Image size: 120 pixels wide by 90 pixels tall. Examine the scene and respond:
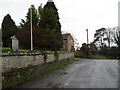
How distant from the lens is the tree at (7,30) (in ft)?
129

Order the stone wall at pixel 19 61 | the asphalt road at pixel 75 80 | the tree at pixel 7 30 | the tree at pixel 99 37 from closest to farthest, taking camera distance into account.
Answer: the asphalt road at pixel 75 80 < the stone wall at pixel 19 61 < the tree at pixel 7 30 < the tree at pixel 99 37

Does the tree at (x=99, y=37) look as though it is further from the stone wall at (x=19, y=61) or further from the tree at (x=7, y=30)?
the stone wall at (x=19, y=61)

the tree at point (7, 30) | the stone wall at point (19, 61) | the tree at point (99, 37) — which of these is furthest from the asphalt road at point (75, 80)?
the tree at point (99, 37)

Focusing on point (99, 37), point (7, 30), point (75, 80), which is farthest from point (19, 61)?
point (99, 37)

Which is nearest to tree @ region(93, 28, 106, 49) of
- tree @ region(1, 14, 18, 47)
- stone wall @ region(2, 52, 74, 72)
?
tree @ region(1, 14, 18, 47)

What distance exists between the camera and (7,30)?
42344 millimetres

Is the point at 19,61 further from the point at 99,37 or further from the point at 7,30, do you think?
the point at 99,37

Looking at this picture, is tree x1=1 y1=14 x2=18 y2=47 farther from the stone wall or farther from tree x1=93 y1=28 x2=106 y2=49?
tree x1=93 y1=28 x2=106 y2=49

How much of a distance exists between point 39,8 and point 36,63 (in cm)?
2221

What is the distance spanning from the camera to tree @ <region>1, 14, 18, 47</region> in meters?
39.3

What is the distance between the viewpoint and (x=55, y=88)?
8180mm

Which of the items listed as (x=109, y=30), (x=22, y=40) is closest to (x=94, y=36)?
(x=109, y=30)

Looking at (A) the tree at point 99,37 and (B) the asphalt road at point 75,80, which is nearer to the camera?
(B) the asphalt road at point 75,80

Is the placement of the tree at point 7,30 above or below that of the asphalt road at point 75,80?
above
